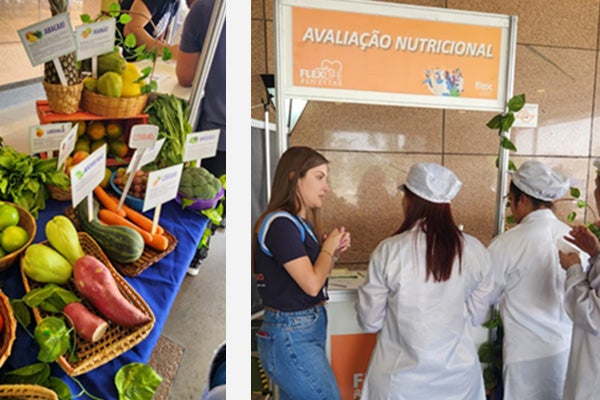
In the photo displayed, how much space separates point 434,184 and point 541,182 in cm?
71

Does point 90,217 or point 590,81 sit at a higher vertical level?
point 590,81

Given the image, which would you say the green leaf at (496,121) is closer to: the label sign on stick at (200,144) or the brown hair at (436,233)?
the brown hair at (436,233)

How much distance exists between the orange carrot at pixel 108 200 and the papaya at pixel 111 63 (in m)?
0.26

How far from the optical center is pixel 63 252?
3.48 ft

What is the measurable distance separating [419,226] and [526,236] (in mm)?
615

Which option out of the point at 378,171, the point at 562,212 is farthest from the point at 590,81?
the point at 378,171

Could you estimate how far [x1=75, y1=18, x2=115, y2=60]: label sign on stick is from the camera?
3.39ft

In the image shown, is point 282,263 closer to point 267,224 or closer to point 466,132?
point 267,224

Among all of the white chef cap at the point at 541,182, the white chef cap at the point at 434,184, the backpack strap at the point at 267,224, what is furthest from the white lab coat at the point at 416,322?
the white chef cap at the point at 541,182

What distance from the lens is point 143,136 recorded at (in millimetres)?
1127

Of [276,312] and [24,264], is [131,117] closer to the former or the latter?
[24,264]

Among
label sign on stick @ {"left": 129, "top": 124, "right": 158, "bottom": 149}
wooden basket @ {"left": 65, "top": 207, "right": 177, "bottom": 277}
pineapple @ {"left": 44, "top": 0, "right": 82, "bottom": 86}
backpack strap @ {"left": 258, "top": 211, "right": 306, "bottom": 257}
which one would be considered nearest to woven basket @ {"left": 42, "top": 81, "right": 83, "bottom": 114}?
pineapple @ {"left": 44, "top": 0, "right": 82, "bottom": 86}

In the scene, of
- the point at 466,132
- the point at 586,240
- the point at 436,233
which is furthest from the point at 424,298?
the point at 466,132

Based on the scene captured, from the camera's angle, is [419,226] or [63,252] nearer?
[63,252]
